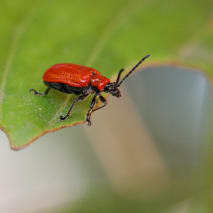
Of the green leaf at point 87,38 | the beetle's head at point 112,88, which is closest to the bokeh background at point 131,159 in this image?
the green leaf at point 87,38

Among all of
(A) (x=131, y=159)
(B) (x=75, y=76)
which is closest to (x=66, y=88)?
(B) (x=75, y=76)

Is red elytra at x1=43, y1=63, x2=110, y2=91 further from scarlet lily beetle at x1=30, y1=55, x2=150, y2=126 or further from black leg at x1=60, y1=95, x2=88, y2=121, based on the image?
black leg at x1=60, y1=95, x2=88, y2=121

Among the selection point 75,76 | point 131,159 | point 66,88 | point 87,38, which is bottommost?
point 131,159

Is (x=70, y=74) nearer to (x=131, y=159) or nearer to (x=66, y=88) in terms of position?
(x=66, y=88)

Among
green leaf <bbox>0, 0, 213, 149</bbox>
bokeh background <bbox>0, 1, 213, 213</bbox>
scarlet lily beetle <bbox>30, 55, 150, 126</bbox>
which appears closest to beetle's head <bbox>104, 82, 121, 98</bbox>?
scarlet lily beetle <bbox>30, 55, 150, 126</bbox>

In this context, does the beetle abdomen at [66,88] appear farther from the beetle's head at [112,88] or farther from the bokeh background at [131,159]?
the bokeh background at [131,159]

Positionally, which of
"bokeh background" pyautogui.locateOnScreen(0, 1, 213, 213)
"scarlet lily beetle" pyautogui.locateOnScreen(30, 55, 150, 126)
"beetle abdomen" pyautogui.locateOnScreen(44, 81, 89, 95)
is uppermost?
"scarlet lily beetle" pyautogui.locateOnScreen(30, 55, 150, 126)
